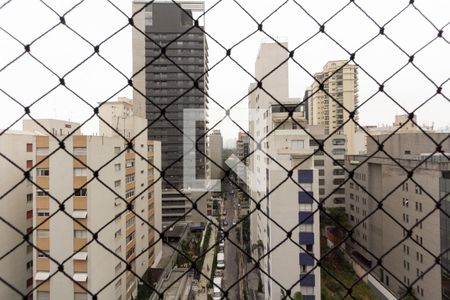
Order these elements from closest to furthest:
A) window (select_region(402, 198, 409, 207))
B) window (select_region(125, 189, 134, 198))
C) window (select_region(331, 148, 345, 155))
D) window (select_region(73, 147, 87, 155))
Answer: window (select_region(73, 147, 87, 155)) < window (select_region(125, 189, 134, 198)) < window (select_region(402, 198, 409, 207)) < window (select_region(331, 148, 345, 155))

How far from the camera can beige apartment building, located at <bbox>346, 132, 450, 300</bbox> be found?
455 centimetres

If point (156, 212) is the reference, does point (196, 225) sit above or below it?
below

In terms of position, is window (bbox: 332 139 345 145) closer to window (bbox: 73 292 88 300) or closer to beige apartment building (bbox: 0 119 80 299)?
beige apartment building (bbox: 0 119 80 299)

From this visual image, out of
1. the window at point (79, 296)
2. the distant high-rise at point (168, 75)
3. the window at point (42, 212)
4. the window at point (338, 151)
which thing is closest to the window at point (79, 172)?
the window at point (42, 212)

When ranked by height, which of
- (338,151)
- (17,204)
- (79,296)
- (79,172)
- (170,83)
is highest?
(170,83)

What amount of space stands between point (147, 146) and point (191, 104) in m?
4.09

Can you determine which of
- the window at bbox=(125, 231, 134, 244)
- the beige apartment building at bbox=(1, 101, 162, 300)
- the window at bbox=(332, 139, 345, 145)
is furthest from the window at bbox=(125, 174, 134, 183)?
the window at bbox=(332, 139, 345, 145)

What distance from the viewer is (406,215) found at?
573 cm

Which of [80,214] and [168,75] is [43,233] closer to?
[80,214]

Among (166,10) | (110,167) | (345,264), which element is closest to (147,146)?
(110,167)

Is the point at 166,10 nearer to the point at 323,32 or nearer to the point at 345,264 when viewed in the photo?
the point at 345,264

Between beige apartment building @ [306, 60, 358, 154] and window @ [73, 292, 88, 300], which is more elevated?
beige apartment building @ [306, 60, 358, 154]

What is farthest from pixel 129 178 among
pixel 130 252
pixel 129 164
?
pixel 130 252

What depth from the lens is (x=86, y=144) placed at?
12.8 ft
